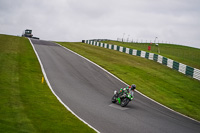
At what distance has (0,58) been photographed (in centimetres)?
2412

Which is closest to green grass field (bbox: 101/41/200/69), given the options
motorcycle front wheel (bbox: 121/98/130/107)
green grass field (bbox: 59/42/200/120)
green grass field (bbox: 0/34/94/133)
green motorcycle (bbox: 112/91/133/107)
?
green grass field (bbox: 59/42/200/120)

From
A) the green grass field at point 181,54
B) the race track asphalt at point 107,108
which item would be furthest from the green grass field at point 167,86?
the green grass field at point 181,54

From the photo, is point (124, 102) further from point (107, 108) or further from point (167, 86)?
point (167, 86)

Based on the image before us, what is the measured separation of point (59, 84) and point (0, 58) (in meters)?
9.24

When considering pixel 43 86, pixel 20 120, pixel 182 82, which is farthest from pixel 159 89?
pixel 20 120

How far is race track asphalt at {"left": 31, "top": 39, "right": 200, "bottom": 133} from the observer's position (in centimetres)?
1159

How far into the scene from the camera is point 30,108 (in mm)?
12102

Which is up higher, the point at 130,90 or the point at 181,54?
the point at 181,54

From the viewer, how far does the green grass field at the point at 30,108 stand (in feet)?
31.8

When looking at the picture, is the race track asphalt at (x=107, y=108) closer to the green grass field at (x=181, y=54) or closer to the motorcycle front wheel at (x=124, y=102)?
the motorcycle front wheel at (x=124, y=102)

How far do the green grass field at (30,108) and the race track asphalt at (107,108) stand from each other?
911mm

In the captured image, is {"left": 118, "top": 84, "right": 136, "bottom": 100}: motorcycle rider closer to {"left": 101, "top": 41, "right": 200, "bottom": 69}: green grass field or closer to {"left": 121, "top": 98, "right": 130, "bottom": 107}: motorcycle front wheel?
{"left": 121, "top": 98, "right": 130, "bottom": 107}: motorcycle front wheel

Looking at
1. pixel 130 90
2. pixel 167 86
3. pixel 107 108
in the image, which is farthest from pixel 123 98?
pixel 167 86

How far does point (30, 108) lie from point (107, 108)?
4527 mm
